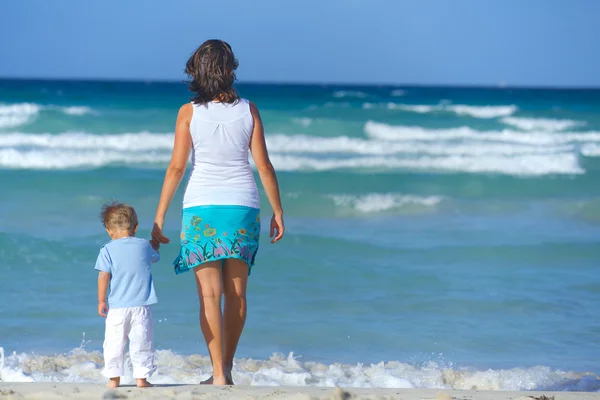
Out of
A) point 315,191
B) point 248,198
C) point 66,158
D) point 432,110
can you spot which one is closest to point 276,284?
point 248,198

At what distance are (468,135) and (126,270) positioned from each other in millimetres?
17677

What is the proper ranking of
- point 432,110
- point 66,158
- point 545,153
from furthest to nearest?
point 432,110 → point 545,153 → point 66,158

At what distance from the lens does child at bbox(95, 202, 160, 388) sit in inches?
126

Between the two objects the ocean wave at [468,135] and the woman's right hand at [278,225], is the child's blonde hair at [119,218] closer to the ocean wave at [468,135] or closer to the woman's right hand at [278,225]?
the woman's right hand at [278,225]

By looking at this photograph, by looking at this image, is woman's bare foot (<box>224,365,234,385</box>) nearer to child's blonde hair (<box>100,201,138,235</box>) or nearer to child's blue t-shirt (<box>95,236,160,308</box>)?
child's blue t-shirt (<box>95,236,160,308</box>)

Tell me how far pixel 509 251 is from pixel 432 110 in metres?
17.7

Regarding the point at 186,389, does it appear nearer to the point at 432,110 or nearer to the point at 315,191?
the point at 315,191

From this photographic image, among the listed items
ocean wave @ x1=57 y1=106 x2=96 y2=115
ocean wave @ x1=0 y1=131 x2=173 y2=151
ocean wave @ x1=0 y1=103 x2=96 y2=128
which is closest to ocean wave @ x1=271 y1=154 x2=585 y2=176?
ocean wave @ x1=0 y1=131 x2=173 y2=151

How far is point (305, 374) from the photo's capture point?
13.8ft

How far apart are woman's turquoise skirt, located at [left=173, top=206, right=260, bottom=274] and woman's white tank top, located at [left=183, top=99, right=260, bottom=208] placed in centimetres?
3

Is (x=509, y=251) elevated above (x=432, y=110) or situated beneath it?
situated beneath

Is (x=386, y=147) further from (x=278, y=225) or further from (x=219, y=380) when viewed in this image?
(x=219, y=380)

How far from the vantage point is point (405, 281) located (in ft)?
20.4

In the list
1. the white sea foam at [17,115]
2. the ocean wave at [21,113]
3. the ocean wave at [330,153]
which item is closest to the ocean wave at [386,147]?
the ocean wave at [330,153]
